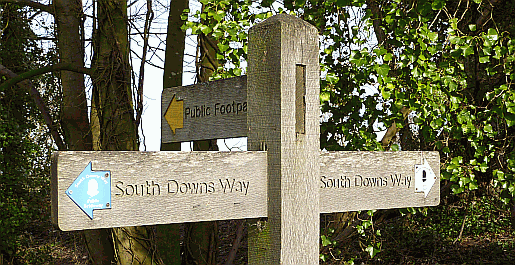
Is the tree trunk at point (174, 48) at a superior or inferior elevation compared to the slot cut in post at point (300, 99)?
superior

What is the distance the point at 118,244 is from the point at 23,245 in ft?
16.4

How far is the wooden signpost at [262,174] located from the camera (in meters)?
1.89

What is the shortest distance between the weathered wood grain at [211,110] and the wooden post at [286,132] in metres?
0.24

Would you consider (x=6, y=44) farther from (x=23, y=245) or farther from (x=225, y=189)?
(x=225, y=189)

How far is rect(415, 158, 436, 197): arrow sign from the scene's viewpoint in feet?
9.02

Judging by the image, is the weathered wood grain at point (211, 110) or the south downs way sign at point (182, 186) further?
the weathered wood grain at point (211, 110)

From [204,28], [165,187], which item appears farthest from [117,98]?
[165,187]

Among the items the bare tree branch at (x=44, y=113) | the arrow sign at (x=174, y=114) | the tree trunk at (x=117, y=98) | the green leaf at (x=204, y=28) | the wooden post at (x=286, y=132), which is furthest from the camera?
the bare tree branch at (x=44, y=113)

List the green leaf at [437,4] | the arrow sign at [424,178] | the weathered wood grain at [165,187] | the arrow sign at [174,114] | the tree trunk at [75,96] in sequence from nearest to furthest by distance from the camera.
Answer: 1. the weathered wood grain at [165,187]
2. the arrow sign at [424,178]
3. the arrow sign at [174,114]
4. the green leaf at [437,4]
5. the tree trunk at [75,96]

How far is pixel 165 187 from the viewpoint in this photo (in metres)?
2.00

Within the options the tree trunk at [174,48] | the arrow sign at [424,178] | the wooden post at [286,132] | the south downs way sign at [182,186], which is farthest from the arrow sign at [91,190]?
the tree trunk at [174,48]

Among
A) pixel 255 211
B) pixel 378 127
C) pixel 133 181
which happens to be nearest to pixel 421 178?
pixel 255 211

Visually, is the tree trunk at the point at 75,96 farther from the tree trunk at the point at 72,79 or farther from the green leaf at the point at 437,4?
the green leaf at the point at 437,4

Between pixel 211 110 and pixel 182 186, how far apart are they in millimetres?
749
